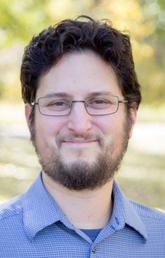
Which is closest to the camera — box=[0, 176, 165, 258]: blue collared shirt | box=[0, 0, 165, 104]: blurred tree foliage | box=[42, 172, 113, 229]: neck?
box=[0, 176, 165, 258]: blue collared shirt

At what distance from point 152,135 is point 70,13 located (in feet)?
13.0

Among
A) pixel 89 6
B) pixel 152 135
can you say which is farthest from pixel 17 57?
pixel 152 135

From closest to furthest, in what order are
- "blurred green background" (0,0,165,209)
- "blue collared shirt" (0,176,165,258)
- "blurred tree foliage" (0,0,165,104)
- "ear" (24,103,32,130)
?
"blue collared shirt" (0,176,165,258) < "ear" (24,103,32,130) < "blurred tree foliage" (0,0,165,104) < "blurred green background" (0,0,165,209)

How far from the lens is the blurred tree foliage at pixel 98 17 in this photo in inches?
293

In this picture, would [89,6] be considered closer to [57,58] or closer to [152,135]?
[152,135]

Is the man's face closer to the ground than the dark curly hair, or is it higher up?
closer to the ground

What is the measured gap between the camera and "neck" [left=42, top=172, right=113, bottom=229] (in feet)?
7.02

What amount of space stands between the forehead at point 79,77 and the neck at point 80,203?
12.1 inches

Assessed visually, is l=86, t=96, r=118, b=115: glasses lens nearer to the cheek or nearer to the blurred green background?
the cheek

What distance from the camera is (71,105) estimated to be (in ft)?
6.79

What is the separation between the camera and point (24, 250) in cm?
200

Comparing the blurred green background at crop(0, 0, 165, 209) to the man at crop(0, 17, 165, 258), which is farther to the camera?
the blurred green background at crop(0, 0, 165, 209)

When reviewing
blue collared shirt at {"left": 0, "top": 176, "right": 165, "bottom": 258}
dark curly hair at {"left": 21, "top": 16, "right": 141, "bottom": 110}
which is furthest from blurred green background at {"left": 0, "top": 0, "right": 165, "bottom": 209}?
blue collared shirt at {"left": 0, "top": 176, "right": 165, "bottom": 258}

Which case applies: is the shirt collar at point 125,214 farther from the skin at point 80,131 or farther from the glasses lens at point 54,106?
the glasses lens at point 54,106
